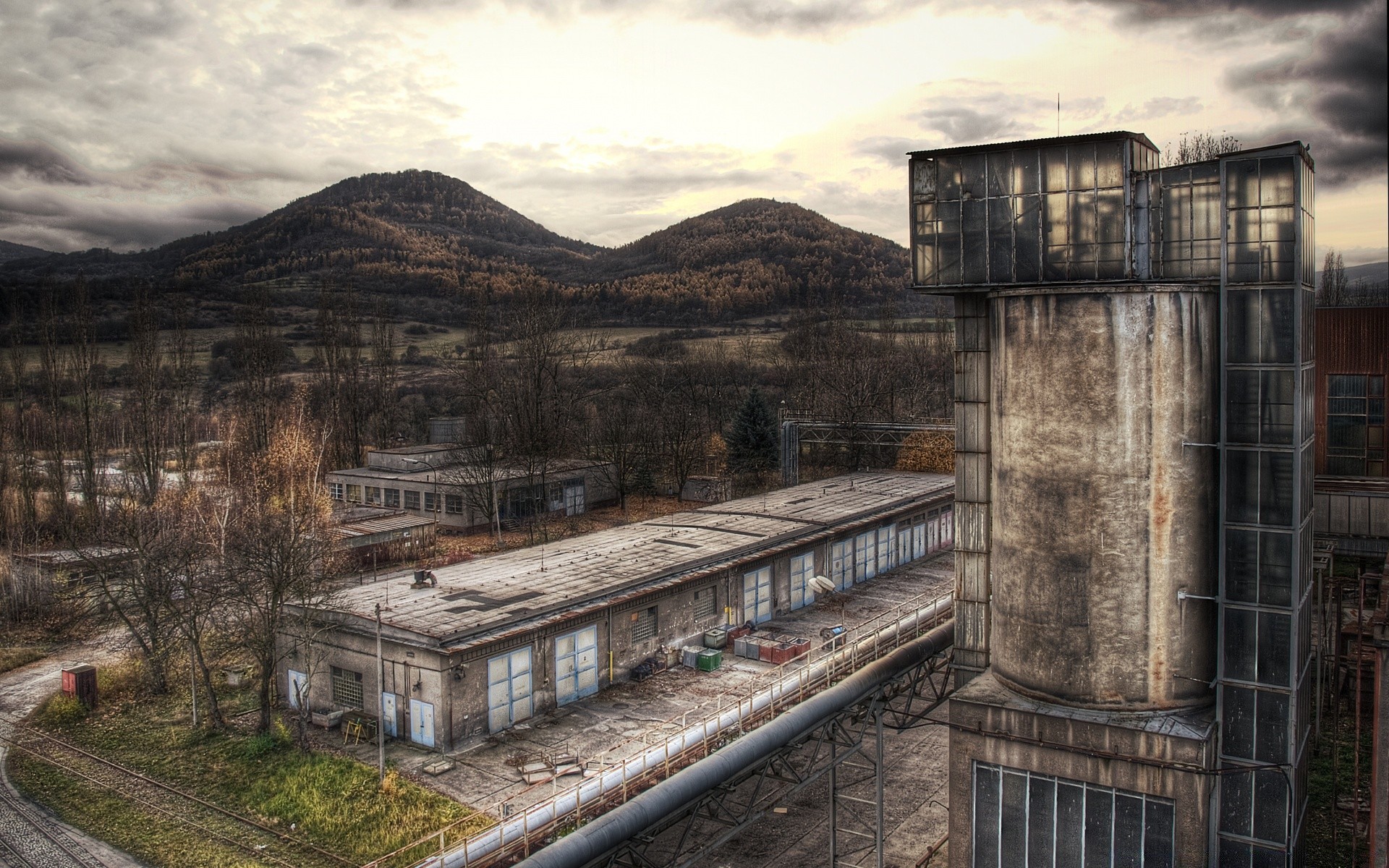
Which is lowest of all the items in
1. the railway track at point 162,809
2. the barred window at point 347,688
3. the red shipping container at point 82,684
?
the railway track at point 162,809

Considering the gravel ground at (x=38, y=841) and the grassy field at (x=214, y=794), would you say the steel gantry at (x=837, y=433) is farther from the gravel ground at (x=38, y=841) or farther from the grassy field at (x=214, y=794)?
the gravel ground at (x=38, y=841)

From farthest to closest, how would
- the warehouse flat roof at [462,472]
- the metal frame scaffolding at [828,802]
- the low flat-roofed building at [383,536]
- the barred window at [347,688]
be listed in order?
the warehouse flat roof at [462,472] → the low flat-roofed building at [383,536] → the barred window at [347,688] → the metal frame scaffolding at [828,802]

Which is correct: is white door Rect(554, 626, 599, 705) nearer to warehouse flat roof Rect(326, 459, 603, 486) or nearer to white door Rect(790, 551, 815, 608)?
white door Rect(790, 551, 815, 608)

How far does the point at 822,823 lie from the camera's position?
20.6 metres

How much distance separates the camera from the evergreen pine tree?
60969 millimetres

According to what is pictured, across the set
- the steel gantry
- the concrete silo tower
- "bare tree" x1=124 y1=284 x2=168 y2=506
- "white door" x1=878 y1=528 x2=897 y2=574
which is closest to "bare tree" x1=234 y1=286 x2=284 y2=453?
"bare tree" x1=124 y1=284 x2=168 y2=506

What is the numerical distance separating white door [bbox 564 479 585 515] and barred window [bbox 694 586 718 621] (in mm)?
24877

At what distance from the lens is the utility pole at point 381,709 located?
1967 cm

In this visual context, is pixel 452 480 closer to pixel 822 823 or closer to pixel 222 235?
pixel 822 823

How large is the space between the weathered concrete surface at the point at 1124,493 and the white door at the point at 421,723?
1374cm

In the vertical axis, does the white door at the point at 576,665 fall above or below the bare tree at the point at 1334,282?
below

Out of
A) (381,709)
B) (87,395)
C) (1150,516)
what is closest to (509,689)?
(381,709)

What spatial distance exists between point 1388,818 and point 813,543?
20.5m

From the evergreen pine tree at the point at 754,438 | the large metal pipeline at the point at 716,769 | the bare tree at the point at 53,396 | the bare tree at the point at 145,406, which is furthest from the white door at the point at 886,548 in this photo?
the bare tree at the point at 53,396
